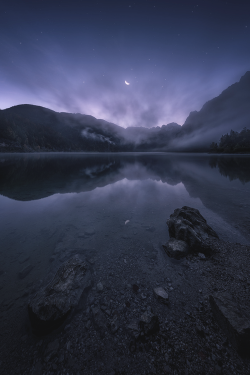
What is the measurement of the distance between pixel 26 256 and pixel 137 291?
5629 mm

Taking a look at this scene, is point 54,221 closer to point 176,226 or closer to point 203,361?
point 176,226

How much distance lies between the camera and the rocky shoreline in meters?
2.89

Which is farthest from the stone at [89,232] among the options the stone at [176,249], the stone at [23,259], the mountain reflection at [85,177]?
the mountain reflection at [85,177]

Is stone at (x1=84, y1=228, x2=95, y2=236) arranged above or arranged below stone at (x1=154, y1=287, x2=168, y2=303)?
below

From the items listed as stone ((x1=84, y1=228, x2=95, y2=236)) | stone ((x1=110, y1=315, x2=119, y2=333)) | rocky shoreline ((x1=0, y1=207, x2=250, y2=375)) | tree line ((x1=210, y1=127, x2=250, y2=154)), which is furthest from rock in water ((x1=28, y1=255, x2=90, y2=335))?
tree line ((x1=210, y1=127, x2=250, y2=154))

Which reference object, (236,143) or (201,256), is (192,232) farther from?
(236,143)

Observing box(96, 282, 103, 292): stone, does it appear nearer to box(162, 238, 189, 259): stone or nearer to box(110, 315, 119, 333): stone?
box(110, 315, 119, 333): stone

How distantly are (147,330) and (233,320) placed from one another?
213cm

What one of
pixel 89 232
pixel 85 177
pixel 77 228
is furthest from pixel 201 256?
pixel 85 177

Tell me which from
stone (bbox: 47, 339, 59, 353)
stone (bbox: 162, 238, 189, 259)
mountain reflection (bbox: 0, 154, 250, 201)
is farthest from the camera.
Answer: mountain reflection (bbox: 0, 154, 250, 201)

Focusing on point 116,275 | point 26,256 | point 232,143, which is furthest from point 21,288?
point 232,143

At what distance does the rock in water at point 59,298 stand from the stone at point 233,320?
416 centimetres

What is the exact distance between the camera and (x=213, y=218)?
388 inches

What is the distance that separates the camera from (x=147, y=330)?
3400mm
